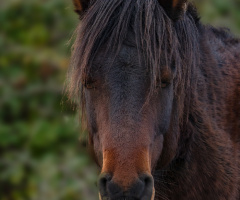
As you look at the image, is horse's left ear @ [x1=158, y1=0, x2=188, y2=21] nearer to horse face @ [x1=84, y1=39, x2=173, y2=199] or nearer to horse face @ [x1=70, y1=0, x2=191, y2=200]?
horse face @ [x1=70, y1=0, x2=191, y2=200]

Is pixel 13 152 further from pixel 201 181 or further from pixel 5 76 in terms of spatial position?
pixel 201 181

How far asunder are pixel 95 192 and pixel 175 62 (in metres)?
3.61

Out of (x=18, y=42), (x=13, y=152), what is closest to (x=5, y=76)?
(x=18, y=42)

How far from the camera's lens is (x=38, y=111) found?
22.4 ft

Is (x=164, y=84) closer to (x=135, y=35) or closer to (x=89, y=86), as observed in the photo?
(x=135, y=35)

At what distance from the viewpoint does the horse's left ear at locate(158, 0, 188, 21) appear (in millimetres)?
2824

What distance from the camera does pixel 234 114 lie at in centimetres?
327

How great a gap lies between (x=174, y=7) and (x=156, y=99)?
572 mm

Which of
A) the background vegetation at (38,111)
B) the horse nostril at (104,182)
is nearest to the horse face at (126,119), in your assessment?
the horse nostril at (104,182)

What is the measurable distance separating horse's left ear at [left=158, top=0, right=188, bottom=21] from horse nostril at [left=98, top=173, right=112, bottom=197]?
3.49ft

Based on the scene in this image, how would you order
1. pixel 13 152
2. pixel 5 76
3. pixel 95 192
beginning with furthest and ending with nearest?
pixel 5 76
pixel 13 152
pixel 95 192

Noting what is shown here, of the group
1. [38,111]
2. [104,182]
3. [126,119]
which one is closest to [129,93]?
[126,119]

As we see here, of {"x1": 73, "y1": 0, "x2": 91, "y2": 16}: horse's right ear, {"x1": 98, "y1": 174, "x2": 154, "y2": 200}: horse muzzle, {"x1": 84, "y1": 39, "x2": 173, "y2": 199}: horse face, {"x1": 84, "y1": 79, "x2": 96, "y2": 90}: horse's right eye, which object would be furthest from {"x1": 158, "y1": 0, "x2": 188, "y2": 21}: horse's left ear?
{"x1": 98, "y1": 174, "x2": 154, "y2": 200}: horse muzzle

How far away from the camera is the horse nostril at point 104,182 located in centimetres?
236
